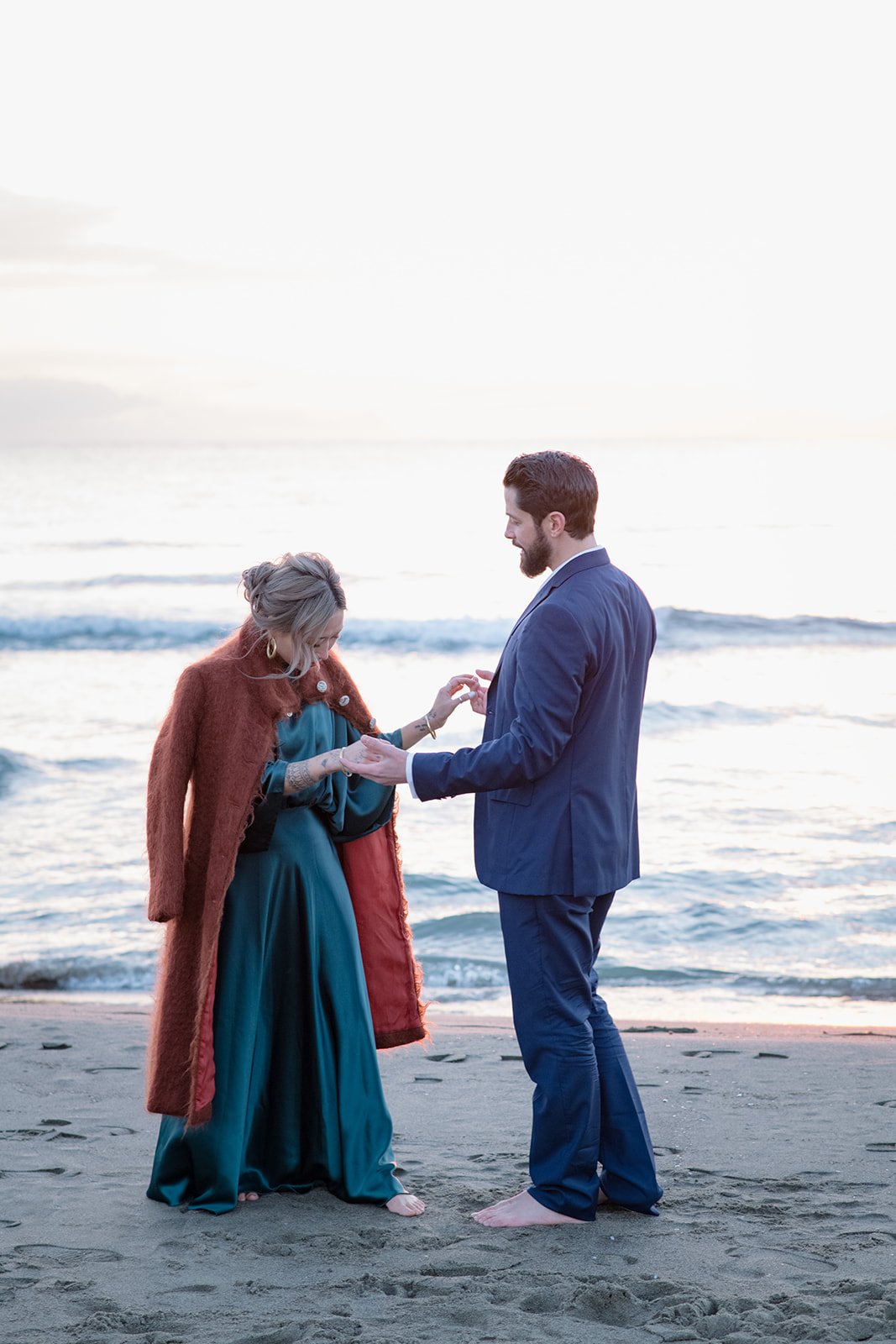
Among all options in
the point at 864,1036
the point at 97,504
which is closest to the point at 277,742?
the point at 864,1036

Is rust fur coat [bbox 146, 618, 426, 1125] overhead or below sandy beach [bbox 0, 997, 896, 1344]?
overhead

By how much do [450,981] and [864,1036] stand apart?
7.48 feet

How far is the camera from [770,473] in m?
65.1

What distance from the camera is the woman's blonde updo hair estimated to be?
11.7 ft

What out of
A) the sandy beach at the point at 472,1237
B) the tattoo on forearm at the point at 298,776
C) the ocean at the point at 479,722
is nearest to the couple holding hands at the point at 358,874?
the tattoo on forearm at the point at 298,776

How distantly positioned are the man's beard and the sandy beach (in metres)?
1.72

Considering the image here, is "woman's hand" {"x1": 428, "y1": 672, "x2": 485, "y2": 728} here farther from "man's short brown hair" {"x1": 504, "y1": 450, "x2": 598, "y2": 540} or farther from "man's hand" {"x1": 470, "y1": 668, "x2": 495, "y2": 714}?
"man's short brown hair" {"x1": 504, "y1": 450, "x2": 598, "y2": 540}

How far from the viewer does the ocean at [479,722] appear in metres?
7.57

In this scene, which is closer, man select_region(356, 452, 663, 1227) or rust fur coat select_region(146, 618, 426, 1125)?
man select_region(356, 452, 663, 1227)

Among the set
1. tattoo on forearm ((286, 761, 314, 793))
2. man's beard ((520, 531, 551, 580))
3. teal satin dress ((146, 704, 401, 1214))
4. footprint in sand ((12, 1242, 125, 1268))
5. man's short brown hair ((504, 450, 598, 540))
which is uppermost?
man's short brown hair ((504, 450, 598, 540))

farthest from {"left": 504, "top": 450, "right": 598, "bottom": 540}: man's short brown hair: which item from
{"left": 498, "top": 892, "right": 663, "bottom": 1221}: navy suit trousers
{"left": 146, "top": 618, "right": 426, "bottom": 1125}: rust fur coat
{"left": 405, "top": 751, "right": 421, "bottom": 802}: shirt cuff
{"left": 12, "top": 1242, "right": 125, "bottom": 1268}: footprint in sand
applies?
{"left": 12, "top": 1242, "right": 125, "bottom": 1268}: footprint in sand

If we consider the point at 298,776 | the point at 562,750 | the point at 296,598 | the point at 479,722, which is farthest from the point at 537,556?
the point at 479,722

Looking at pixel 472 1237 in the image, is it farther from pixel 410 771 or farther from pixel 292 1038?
pixel 410 771

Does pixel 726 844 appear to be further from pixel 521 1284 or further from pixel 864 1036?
pixel 521 1284
